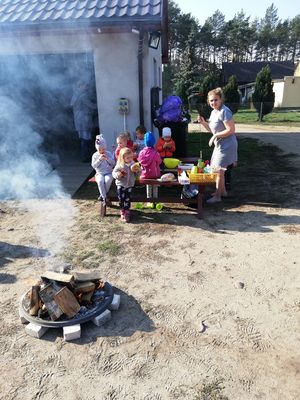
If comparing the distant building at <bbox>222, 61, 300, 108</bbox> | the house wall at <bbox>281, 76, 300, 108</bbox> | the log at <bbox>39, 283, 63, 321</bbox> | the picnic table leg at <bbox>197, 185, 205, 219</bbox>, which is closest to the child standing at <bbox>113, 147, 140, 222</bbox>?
the picnic table leg at <bbox>197, 185, 205, 219</bbox>

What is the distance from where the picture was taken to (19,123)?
9.09 metres

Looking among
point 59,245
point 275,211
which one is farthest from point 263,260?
point 59,245

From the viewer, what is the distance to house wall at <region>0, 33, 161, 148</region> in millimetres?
6789

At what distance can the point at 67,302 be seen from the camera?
9.60ft

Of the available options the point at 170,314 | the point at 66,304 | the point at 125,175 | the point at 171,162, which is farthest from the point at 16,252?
the point at 171,162

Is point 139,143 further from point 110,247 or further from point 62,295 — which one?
point 62,295

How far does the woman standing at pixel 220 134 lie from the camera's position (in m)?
5.14

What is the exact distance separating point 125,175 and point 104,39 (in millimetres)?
3433

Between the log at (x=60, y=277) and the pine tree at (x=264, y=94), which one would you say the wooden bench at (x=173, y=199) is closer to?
the log at (x=60, y=277)

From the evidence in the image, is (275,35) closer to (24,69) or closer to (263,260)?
(24,69)

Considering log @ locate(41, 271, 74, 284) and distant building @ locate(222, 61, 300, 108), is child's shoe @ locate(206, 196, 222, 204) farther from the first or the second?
distant building @ locate(222, 61, 300, 108)

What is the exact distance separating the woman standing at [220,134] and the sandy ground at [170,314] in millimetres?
930

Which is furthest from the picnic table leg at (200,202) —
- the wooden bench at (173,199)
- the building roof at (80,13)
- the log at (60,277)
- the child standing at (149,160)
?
the building roof at (80,13)

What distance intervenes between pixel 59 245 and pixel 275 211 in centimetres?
323
